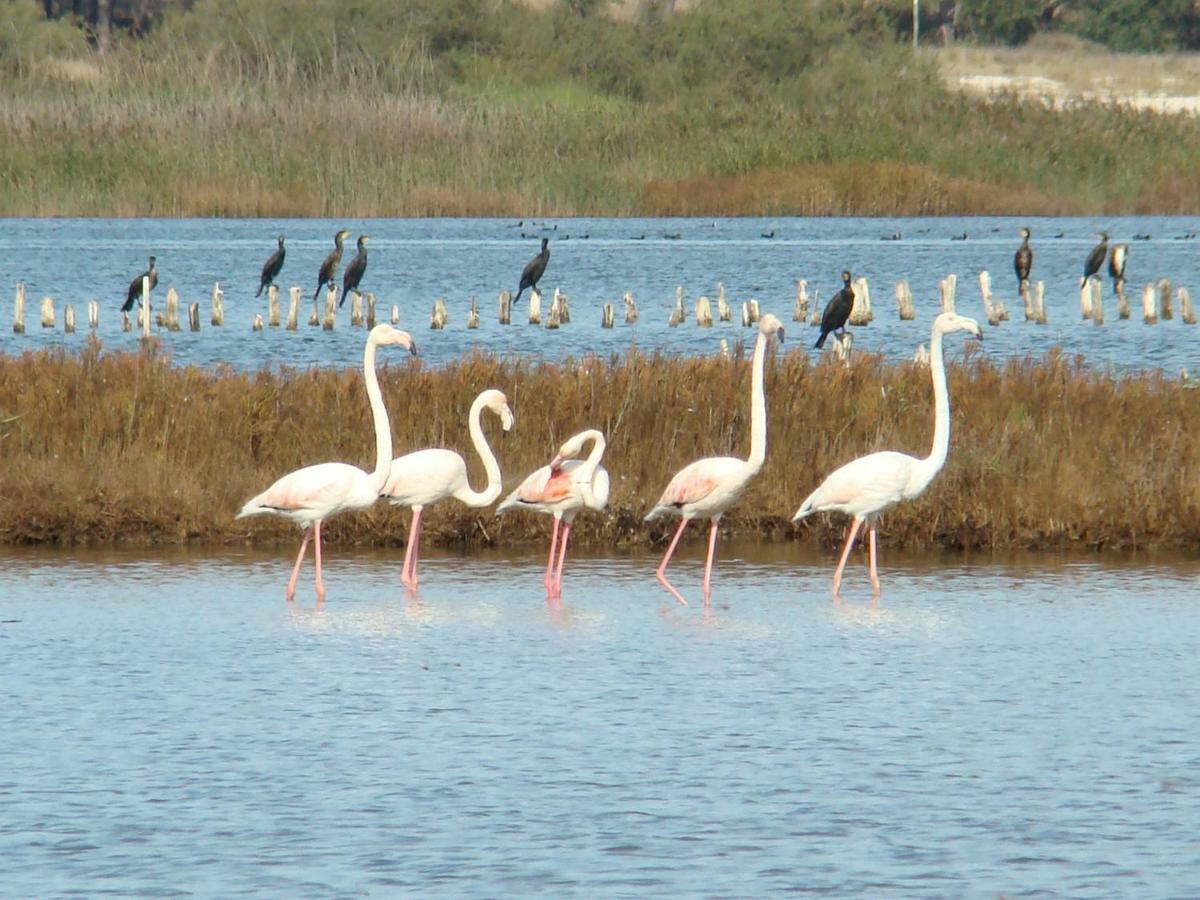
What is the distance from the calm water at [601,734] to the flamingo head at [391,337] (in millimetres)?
1374

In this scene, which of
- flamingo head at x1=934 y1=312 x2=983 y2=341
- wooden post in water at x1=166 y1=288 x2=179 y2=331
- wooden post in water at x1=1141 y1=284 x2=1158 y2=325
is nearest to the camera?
flamingo head at x1=934 y1=312 x2=983 y2=341

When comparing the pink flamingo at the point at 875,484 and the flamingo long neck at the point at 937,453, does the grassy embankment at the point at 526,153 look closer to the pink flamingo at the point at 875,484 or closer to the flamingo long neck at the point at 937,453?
the flamingo long neck at the point at 937,453

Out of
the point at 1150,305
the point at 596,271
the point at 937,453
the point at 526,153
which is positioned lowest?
the point at 937,453

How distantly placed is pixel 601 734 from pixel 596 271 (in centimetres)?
3211

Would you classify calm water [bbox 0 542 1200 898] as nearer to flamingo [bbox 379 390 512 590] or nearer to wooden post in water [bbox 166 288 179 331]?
flamingo [bbox 379 390 512 590]

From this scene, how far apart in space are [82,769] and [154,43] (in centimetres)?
5348

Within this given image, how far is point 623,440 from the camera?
47.7 ft

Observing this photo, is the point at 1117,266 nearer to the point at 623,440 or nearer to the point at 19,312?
the point at 19,312

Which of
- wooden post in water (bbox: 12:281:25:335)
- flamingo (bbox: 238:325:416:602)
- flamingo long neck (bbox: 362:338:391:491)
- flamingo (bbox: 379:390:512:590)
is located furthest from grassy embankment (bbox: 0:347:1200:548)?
wooden post in water (bbox: 12:281:25:335)

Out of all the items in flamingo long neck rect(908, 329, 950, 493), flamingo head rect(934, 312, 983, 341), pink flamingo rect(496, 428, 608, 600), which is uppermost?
flamingo head rect(934, 312, 983, 341)

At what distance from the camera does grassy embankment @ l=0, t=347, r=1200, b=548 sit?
1362 centimetres

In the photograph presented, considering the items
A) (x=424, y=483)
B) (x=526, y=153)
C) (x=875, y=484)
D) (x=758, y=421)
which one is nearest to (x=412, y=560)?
(x=424, y=483)

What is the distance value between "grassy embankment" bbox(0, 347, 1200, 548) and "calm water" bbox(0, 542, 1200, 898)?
32.7 inches

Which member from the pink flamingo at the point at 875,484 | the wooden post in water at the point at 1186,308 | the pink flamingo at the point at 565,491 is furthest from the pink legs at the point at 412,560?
the wooden post in water at the point at 1186,308
